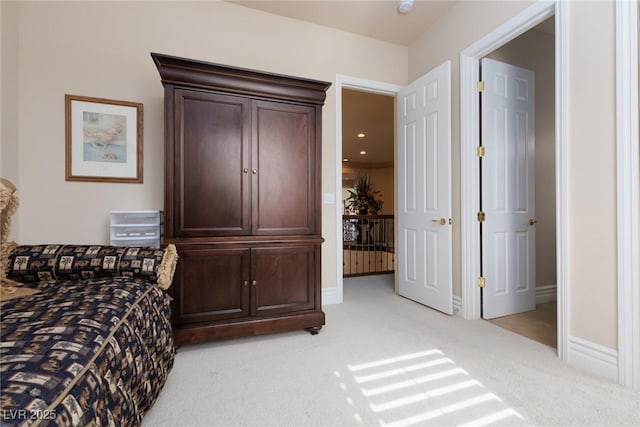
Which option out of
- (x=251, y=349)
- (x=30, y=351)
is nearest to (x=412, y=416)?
(x=251, y=349)

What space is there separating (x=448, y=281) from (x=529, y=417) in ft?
4.72

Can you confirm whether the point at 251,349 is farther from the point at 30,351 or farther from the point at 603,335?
the point at 603,335

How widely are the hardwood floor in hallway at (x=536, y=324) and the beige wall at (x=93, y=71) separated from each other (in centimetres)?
324

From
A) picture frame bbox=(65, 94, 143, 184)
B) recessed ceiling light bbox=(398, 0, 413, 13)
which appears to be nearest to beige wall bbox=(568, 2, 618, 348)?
recessed ceiling light bbox=(398, 0, 413, 13)

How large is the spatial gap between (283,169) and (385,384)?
1.59 metres

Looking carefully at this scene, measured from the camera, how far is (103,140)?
247 cm

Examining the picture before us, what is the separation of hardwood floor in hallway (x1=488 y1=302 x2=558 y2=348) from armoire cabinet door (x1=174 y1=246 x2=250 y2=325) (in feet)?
7.22

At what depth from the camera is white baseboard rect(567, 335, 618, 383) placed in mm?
1668

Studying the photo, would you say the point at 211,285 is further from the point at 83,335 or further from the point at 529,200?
the point at 529,200

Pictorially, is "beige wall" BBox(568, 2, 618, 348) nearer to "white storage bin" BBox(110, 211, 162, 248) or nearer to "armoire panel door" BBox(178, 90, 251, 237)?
"armoire panel door" BBox(178, 90, 251, 237)

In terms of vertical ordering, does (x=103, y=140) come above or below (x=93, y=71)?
below

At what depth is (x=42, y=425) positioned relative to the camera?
2.06ft

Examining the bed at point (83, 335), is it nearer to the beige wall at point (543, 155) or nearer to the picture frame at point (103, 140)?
the picture frame at point (103, 140)

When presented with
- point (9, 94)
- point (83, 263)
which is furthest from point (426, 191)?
point (9, 94)
